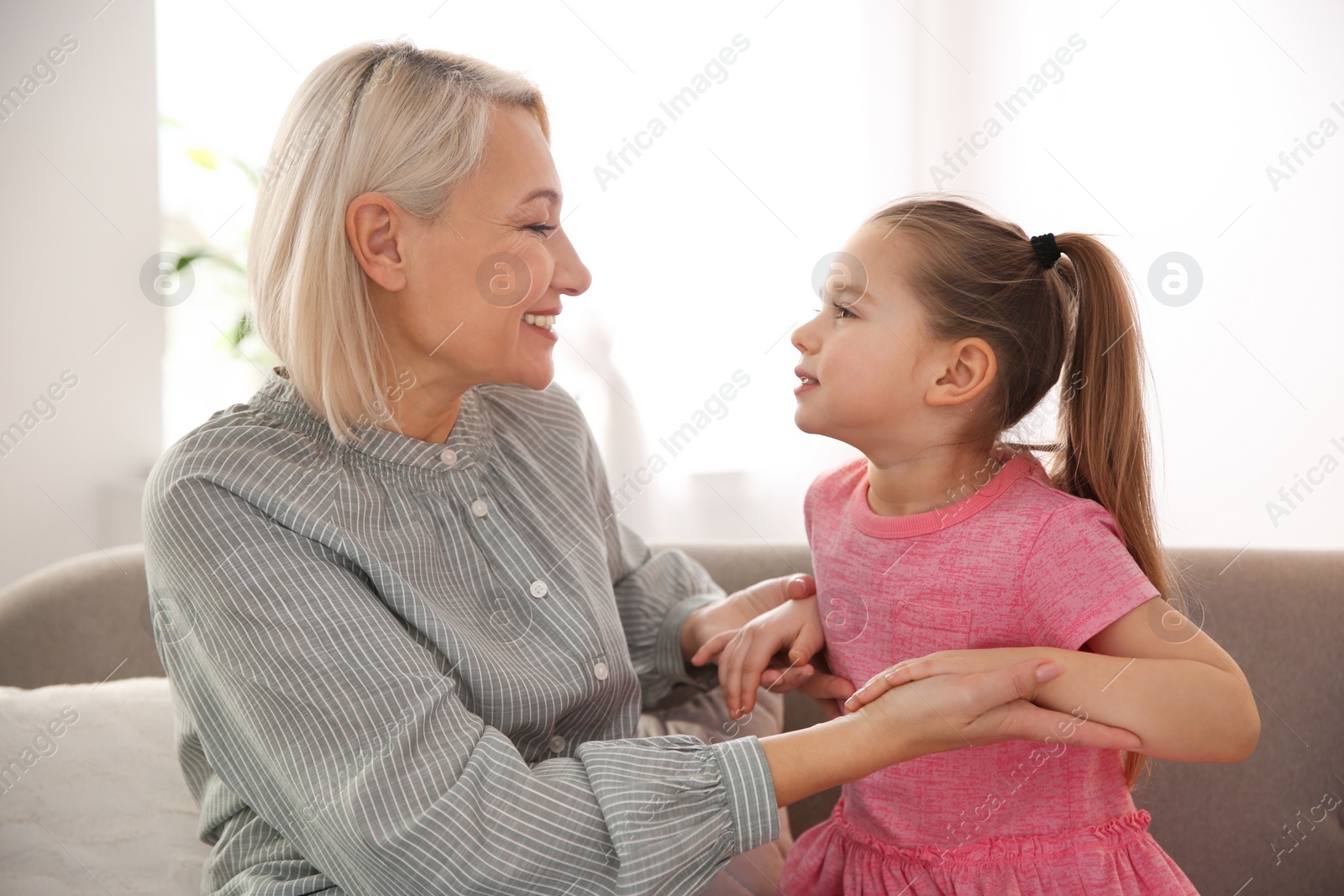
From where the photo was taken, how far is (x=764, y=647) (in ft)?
4.11

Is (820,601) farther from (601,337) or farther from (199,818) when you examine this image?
(601,337)

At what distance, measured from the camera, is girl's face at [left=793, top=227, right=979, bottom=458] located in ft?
3.76

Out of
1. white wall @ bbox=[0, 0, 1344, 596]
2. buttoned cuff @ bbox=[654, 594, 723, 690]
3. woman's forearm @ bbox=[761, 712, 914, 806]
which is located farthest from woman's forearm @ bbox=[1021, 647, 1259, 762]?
white wall @ bbox=[0, 0, 1344, 596]

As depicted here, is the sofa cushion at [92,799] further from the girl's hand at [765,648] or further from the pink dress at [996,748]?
the pink dress at [996,748]

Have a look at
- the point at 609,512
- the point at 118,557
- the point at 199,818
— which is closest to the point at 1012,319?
the point at 609,512

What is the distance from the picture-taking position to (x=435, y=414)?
1.27 meters

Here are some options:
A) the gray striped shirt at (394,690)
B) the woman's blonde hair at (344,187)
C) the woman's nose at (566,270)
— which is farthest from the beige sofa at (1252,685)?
the woman's nose at (566,270)

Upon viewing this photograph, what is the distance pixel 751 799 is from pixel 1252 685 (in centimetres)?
101

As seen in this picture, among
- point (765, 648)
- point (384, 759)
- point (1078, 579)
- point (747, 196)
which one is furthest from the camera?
point (747, 196)

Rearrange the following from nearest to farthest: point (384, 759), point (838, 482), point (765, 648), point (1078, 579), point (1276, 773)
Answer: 1. point (384, 759)
2. point (1078, 579)
3. point (765, 648)
4. point (838, 482)
5. point (1276, 773)

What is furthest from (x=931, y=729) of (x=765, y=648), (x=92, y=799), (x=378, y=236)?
(x=92, y=799)

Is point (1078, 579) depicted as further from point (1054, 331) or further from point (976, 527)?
point (1054, 331)

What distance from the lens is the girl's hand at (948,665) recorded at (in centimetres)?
98

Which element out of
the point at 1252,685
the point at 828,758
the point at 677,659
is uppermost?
the point at 1252,685
